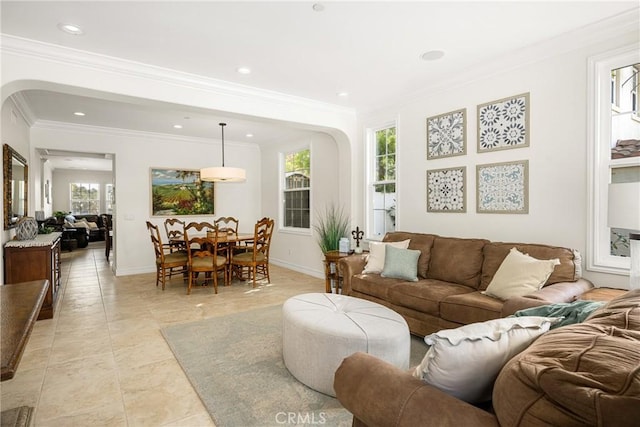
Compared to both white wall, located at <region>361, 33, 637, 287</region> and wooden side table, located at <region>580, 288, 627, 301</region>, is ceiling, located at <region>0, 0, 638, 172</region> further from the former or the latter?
wooden side table, located at <region>580, 288, 627, 301</region>

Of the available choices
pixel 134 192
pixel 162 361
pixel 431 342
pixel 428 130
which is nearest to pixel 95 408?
pixel 162 361

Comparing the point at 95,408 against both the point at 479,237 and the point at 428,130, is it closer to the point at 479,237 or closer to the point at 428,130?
the point at 479,237

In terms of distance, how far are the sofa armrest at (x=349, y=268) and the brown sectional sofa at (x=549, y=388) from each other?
8.48ft

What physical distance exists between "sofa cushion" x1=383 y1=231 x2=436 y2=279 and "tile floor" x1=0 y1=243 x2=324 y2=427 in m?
1.74

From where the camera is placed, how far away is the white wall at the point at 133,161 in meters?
5.94

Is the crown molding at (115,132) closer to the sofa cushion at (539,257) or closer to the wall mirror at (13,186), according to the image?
the wall mirror at (13,186)

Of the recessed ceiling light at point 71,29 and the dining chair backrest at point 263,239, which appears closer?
the recessed ceiling light at point 71,29

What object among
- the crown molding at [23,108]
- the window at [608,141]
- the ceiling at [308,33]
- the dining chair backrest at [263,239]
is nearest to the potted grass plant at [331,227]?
the dining chair backrest at [263,239]

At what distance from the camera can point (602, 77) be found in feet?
9.45

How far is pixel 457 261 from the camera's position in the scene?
3.50 meters

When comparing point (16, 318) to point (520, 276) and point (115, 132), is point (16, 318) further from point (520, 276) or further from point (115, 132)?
point (115, 132)

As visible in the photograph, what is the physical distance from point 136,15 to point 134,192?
15.1 ft

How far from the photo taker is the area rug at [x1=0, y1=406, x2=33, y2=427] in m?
1.98

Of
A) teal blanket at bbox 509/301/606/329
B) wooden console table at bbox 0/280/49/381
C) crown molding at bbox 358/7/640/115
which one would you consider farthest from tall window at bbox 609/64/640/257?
wooden console table at bbox 0/280/49/381
